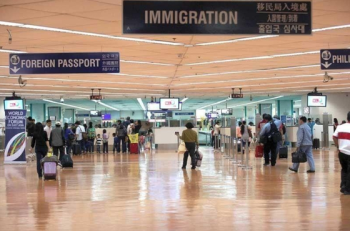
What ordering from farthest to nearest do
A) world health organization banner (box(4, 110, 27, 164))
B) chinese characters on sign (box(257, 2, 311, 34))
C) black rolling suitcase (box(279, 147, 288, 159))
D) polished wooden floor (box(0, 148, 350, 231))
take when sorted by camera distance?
world health organization banner (box(4, 110, 27, 164)), black rolling suitcase (box(279, 147, 288, 159)), chinese characters on sign (box(257, 2, 311, 34)), polished wooden floor (box(0, 148, 350, 231))

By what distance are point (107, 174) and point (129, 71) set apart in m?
7.43

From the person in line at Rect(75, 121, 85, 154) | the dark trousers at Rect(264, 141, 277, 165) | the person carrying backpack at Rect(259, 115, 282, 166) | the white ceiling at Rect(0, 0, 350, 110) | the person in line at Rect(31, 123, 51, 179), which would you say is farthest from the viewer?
the person in line at Rect(75, 121, 85, 154)

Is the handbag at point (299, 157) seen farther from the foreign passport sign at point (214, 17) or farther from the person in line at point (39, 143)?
the person in line at point (39, 143)

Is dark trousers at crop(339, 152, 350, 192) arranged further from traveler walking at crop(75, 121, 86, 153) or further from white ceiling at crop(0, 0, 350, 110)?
traveler walking at crop(75, 121, 86, 153)

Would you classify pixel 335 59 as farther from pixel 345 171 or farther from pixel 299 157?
pixel 345 171

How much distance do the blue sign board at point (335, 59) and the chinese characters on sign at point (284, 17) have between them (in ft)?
18.0

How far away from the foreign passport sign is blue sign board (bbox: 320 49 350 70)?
5508 mm

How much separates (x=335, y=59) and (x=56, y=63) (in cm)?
703

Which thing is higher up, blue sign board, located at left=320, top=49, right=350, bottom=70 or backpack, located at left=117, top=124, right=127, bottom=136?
blue sign board, located at left=320, top=49, right=350, bottom=70

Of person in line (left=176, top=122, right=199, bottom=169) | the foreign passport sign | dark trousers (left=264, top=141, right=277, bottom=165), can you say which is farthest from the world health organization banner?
the foreign passport sign

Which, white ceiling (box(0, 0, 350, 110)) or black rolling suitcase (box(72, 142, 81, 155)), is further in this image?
black rolling suitcase (box(72, 142, 81, 155))

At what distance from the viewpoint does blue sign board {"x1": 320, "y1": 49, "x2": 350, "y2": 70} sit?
1290 centimetres

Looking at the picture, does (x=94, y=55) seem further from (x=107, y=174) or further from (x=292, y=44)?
(x=292, y=44)

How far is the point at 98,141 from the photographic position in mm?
28344
